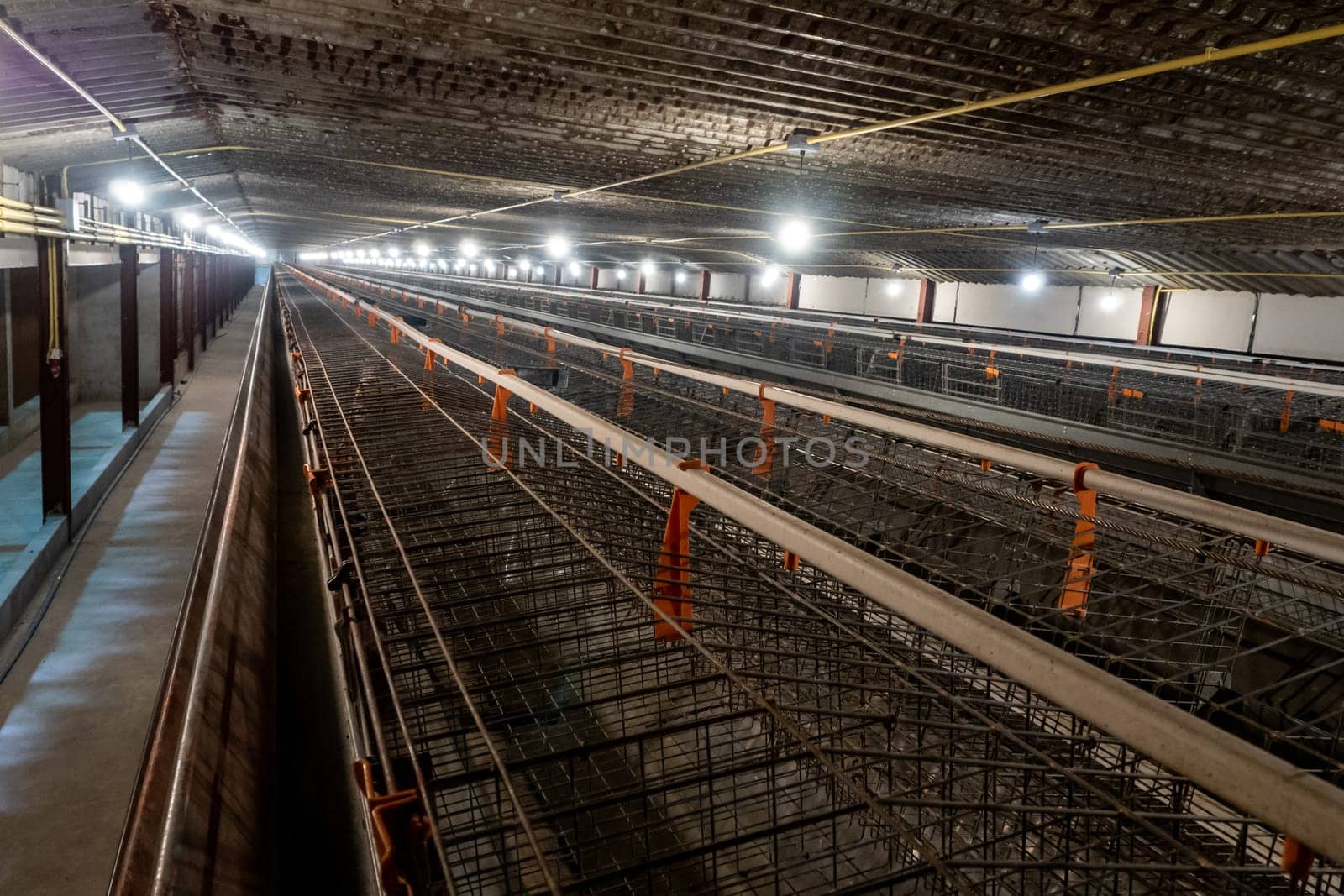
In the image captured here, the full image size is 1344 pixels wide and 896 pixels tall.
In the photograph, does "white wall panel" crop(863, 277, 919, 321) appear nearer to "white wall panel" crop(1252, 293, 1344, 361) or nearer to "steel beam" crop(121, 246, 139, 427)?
"white wall panel" crop(1252, 293, 1344, 361)

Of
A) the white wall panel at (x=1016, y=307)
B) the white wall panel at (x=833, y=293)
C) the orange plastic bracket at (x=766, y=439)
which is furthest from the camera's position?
the white wall panel at (x=833, y=293)

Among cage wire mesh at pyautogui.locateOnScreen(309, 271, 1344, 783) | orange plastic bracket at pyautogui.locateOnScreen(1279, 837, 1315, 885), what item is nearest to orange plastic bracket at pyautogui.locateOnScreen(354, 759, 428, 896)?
orange plastic bracket at pyautogui.locateOnScreen(1279, 837, 1315, 885)

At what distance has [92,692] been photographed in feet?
14.2

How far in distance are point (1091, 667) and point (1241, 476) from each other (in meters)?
6.45

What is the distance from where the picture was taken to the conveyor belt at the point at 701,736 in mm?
1651

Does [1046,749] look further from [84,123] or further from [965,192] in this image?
[965,192]

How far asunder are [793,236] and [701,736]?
13.0 metres

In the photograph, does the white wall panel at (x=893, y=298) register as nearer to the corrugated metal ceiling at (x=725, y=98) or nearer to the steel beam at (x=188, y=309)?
the corrugated metal ceiling at (x=725, y=98)

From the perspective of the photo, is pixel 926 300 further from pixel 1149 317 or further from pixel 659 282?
pixel 659 282

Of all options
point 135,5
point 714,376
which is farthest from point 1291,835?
point 135,5

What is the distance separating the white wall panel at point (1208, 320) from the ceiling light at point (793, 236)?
25.4ft

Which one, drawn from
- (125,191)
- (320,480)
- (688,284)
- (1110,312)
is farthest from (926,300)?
(320,480)

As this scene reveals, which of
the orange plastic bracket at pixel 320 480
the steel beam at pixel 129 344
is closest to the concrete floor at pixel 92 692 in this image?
the orange plastic bracket at pixel 320 480

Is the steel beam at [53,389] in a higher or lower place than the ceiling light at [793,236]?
lower
